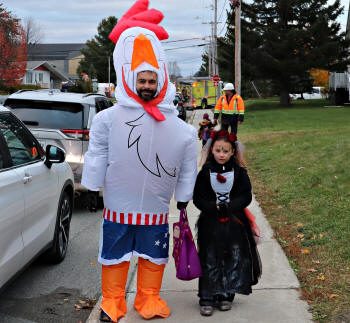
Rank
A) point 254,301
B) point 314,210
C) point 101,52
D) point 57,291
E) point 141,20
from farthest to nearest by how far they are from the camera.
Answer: point 101,52, point 314,210, point 57,291, point 254,301, point 141,20

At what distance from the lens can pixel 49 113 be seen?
804 cm

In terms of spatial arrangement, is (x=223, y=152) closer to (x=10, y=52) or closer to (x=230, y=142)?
(x=230, y=142)

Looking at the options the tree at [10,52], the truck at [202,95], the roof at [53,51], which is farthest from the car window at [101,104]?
the roof at [53,51]

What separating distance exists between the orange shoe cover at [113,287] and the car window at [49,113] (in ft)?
13.1

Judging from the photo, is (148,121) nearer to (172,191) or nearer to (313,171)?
(172,191)

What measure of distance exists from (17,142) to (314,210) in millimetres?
4121

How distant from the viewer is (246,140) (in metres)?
18.1

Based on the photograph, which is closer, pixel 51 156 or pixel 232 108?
pixel 51 156

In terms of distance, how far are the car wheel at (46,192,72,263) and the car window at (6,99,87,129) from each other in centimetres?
210

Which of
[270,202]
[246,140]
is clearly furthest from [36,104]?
[246,140]

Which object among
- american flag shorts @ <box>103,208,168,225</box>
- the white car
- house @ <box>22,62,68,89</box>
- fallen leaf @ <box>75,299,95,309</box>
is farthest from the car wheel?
house @ <box>22,62,68,89</box>

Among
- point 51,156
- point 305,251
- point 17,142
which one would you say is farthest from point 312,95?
point 17,142

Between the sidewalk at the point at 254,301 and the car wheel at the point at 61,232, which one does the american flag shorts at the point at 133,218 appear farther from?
the car wheel at the point at 61,232

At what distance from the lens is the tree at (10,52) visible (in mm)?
49531
